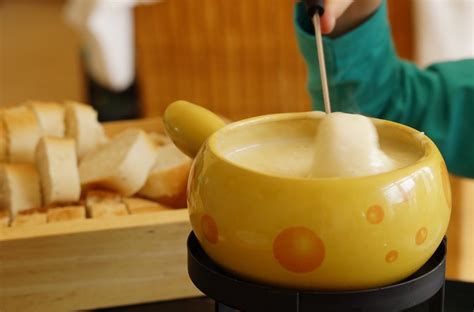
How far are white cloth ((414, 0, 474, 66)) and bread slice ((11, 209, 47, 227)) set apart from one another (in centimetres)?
108

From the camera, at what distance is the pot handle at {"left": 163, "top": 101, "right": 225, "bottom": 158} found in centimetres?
49

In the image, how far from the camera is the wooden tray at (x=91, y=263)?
0.62 metres

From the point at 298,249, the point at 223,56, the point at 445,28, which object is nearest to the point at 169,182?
the point at 298,249

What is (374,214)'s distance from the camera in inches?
15.9

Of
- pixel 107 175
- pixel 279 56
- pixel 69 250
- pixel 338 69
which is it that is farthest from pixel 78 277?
pixel 279 56

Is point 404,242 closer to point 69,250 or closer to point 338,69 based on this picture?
point 69,250

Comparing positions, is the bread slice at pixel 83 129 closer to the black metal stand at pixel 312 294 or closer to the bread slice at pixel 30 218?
the bread slice at pixel 30 218

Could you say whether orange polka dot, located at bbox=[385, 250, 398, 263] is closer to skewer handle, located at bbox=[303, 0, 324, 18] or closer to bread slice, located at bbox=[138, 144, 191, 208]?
skewer handle, located at bbox=[303, 0, 324, 18]

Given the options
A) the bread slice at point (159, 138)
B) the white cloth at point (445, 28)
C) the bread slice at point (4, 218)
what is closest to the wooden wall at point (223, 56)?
the white cloth at point (445, 28)

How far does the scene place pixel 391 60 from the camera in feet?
3.34

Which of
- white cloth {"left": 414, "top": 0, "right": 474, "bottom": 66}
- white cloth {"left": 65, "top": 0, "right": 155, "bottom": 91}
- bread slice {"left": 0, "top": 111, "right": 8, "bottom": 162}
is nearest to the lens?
bread slice {"left": 0, "top": 111, "right": 8, "bottom": 162}

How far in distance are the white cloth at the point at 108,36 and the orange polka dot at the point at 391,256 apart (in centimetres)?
147

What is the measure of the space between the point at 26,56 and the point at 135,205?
9.07 ft

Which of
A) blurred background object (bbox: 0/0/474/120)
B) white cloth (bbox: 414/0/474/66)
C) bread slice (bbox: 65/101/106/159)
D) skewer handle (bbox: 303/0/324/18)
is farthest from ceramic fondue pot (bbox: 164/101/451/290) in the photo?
blurred background object (bbox: 0/0/474/120)
